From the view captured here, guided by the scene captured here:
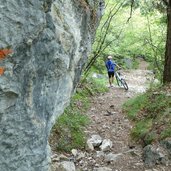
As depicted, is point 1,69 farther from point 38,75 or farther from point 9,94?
point 38,75

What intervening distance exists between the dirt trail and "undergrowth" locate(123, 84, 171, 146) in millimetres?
284

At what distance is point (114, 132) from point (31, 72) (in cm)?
623

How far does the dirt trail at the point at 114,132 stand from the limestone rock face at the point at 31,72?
302cm

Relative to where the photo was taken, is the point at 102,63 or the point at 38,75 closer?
the point at 38,75

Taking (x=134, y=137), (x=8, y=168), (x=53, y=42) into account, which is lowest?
(x=134, y=137)

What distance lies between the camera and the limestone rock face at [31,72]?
4.20 metres

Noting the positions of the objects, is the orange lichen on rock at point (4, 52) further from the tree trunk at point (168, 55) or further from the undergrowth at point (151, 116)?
the tree trunk at point (168, 55)

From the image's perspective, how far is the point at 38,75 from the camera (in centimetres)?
472

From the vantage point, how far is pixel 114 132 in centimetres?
1036

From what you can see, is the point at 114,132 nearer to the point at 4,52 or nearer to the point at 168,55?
the point at 168,55

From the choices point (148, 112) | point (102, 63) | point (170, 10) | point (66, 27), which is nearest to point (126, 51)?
point (102, 63)

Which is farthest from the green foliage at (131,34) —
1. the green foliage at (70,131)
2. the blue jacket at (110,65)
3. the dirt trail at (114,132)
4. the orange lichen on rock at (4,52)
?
the orange lichen on rock at (4,52)

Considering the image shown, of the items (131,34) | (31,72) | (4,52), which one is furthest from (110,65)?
(4,52)

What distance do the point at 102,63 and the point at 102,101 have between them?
11640mm
